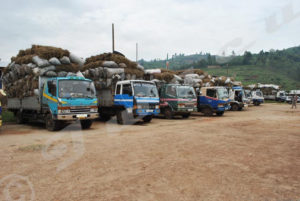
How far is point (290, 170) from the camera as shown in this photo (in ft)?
15.6

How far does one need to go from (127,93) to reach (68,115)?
354cm

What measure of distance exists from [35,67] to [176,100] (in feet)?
26.3

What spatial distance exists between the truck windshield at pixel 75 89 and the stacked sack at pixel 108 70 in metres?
2.63

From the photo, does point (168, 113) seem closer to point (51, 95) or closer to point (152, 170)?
point (51, 95)


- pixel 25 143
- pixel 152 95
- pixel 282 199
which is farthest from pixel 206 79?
pixel 282 199

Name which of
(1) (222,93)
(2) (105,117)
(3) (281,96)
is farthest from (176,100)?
(3) (281,96)

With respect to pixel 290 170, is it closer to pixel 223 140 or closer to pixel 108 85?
pixel 223 140

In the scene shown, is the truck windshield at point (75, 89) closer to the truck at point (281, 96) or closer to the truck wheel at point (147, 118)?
the truck wheel at point (147, 118)

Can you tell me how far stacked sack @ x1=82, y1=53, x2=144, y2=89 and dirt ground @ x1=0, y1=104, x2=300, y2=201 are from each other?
6.53 meters

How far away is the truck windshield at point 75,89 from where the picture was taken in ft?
32.5

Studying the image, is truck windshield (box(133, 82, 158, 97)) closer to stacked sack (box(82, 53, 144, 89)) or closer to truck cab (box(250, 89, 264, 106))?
stacked sack (box(82, 53, 144, 89))

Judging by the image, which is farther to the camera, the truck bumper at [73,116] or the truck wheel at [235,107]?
the truck wheel at [235,107]

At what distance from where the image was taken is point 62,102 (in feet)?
31.3

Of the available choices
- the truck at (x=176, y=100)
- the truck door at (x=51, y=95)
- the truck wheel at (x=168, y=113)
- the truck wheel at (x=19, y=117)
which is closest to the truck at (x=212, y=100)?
the truck at (x=176, y=100)
